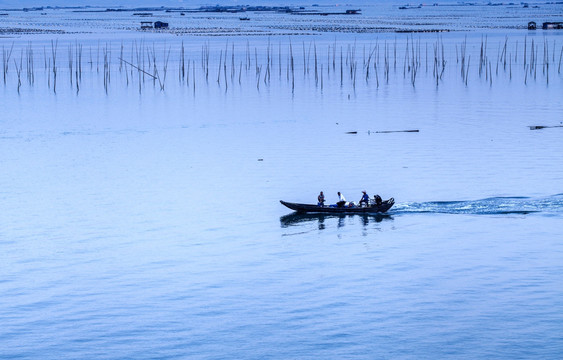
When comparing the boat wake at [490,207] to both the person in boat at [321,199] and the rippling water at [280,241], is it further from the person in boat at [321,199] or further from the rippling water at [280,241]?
the person in boat at [321,199]

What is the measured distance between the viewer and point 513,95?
91875mm

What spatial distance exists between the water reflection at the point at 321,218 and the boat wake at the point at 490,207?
1.07 metres

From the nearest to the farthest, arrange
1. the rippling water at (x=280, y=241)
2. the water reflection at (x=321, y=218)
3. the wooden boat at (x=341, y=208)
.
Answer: the rippling water at (x=280, y=241) < the water reflection at (x=321, y=218) < the wooden boat at (x=341, y=208)

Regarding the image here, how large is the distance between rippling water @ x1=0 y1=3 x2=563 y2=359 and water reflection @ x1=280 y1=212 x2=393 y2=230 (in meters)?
0.19

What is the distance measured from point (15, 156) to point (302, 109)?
3075 cm

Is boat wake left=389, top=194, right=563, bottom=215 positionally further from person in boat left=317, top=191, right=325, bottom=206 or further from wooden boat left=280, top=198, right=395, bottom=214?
person in boat left=317, top=191, right=325, bottom=206

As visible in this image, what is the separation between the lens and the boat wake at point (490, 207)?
44.2m

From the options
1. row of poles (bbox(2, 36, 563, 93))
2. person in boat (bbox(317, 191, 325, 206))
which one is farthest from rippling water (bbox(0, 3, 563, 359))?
row of poles (bbox(2, 36, 563, 93))

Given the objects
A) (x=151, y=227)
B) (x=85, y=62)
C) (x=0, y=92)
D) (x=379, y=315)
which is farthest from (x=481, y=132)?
(x=85, y=62)

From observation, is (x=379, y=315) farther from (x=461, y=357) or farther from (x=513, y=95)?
(x=513, y=95)

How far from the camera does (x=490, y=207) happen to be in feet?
147

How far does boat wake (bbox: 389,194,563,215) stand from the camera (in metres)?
44.2

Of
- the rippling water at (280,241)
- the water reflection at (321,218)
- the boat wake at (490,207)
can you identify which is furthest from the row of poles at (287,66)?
the water reflection at (321,218)

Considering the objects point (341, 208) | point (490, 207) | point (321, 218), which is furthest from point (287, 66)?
point (490, 207)
